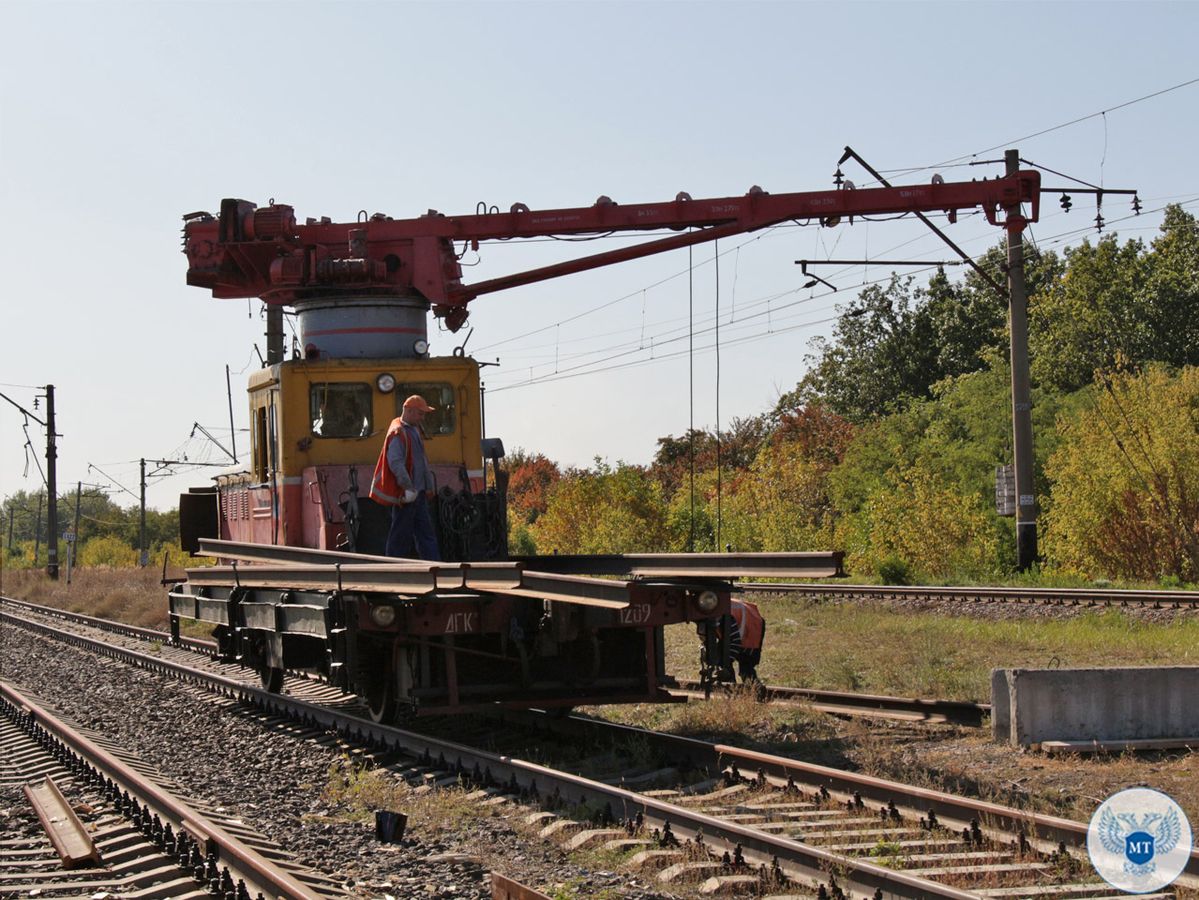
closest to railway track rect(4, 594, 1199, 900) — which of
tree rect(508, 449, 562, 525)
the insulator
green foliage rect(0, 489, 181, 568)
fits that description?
the insulator

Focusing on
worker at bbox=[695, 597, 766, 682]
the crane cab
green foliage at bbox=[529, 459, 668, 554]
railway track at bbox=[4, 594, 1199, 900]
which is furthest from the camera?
green foliage at bbox=[529, 459, 668, 554]

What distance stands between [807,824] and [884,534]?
23988mm

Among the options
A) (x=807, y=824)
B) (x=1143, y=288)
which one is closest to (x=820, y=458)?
(x=1143, y=288)

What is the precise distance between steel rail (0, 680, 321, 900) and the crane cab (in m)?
2.64

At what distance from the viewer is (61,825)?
7914mm

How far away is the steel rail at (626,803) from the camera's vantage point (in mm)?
5746

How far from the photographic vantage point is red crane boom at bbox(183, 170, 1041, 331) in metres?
14.4

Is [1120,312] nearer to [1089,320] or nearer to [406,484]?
[1089,320]

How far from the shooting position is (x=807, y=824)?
277 inches

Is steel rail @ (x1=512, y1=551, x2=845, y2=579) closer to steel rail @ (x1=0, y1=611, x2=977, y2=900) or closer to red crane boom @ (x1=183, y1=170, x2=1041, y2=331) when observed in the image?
steel rail @ (x1=0, y1=611, x2=977, y2=900)

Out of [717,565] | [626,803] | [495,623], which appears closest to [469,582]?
[495,623]

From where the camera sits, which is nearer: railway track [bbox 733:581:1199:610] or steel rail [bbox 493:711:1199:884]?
steel rail [bbox 493:711:1199:884]

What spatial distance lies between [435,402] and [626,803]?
622 cm

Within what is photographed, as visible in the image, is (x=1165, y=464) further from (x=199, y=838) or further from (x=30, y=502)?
(x=30, y=502)
